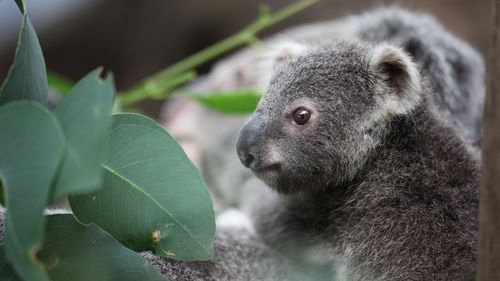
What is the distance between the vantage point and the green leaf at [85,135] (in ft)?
3.90

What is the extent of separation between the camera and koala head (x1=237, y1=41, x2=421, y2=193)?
1990 millimetres

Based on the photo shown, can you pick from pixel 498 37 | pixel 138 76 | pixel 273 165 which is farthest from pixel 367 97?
pixel 138 76

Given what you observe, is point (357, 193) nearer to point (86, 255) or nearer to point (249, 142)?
point (249, 142)

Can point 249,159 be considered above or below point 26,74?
above

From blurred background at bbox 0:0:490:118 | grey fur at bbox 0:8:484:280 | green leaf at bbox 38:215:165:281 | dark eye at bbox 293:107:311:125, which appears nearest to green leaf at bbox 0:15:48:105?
green leaf at bbox 38:215:165:281

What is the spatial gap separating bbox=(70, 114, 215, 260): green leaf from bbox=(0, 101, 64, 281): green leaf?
348 mm

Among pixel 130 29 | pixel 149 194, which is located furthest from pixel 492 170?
pixel 130 29

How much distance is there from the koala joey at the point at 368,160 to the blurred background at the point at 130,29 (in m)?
4.46

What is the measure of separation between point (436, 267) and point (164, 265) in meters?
0.84

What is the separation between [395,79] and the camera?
2096mm

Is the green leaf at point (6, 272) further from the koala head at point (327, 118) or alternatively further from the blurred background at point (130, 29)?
the blurred background at point (130, 29)

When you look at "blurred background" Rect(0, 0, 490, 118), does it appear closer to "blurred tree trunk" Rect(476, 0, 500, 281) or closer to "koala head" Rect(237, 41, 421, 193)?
"koala head" Rect(237, 41, 421, 193)

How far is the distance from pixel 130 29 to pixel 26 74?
5.62 m

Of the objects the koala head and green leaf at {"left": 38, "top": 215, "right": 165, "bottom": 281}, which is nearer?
green leaf at {"left": 38, "top": 215, "right": 165, "bottom": 281}
